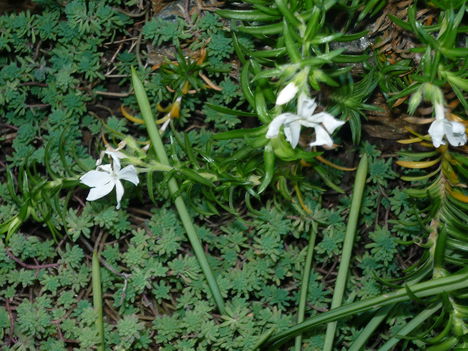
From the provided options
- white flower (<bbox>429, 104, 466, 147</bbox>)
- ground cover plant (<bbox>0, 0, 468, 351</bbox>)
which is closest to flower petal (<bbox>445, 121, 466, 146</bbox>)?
white flower (<bbox>429, 104, 466, 147</bbox>)

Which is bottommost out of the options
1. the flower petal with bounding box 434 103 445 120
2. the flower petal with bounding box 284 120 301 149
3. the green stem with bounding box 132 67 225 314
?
the green stem with bounding box 132 67 225 314

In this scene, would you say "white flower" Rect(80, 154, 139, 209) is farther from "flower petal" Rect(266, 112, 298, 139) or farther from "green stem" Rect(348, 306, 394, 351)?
"green stem" Rect(348, 306, 394, 351)

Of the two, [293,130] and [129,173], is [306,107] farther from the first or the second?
[129,173]

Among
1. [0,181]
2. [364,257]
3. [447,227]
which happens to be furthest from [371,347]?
[0,181]

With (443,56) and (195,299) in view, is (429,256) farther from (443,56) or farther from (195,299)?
(195,299)

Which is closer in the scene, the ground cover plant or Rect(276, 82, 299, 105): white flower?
Rect(276, 82, 299, 105): white flower

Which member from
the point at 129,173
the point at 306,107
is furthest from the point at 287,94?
the point at 129,173
